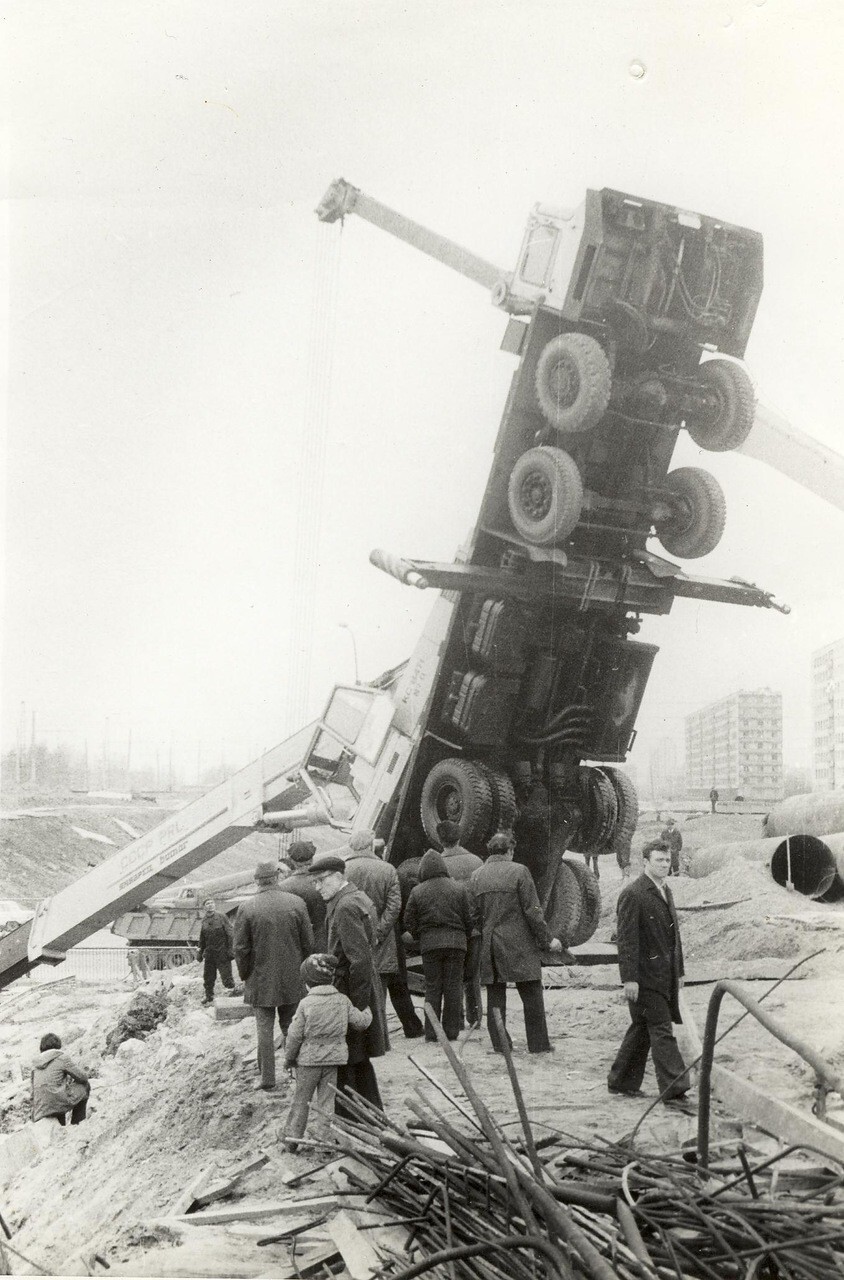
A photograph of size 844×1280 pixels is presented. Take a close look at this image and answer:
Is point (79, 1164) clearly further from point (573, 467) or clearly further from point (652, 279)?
point (652, 279)

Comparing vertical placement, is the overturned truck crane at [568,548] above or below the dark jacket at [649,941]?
above

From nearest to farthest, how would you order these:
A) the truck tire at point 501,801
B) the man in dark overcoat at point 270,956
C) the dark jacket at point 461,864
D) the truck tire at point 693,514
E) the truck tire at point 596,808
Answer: the man in dark overcoat at point 270,956
the truck tire at point 693,514
the dark jacket at point 461,864
the truck tire at point 501,801
the truck tire at point 596,808

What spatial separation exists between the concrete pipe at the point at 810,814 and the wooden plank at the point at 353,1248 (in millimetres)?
7677

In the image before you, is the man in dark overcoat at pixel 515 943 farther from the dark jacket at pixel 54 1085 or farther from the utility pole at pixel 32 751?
the utility pole at pixel 32 751

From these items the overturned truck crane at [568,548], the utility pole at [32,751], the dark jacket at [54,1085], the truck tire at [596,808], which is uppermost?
the overturned truck crane at [568,548]

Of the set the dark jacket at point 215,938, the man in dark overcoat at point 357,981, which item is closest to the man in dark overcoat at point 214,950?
the dark jacket at point 215,938

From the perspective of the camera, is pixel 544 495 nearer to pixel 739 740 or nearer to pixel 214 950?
pixel 739 740

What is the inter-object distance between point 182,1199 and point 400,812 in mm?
3360

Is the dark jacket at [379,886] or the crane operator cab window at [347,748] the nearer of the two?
the dark jacket at [379,886]

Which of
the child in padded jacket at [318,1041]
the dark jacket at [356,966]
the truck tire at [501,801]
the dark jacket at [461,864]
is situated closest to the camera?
the child in padded jacket at [318,1041]

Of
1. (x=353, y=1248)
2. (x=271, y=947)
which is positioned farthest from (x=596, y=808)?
(x=353, y=1248)

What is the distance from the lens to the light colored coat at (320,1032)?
5324 mm

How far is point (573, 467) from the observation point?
22.0ft

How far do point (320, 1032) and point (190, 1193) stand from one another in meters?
0.90
